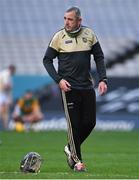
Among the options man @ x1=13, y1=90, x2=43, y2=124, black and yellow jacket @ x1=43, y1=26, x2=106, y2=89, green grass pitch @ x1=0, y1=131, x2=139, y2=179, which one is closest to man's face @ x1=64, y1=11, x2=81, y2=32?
black and yellow jacket @ x1=43, y1=26, x2=106, y2=89

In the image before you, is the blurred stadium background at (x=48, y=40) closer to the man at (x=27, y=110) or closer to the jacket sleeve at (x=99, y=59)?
the man at (x=27, y=110)

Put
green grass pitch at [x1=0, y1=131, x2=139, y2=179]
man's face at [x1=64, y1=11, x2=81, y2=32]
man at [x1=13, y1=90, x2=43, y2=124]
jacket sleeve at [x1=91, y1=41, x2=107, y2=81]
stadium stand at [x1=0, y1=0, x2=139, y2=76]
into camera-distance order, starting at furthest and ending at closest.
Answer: stadium stand at [x1=0, y1=0, x2=139, y2=76]
man at [x1=13, y1=90, x2=43, y2=124]
jacket sleeve at [x1=91, y1=41, x2=107, y2=81]
man's face at [x1=64, y1=11, x2=81, y2=32]
green grass pitch at [x1=0, y1=131, x2=139, y2=179]

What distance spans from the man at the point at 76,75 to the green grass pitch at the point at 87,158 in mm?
567

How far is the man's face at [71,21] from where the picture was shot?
10344mm

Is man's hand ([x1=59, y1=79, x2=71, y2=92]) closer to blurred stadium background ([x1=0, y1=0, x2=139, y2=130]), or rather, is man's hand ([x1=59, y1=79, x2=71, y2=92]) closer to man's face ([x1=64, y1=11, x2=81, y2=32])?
man's face ([x1=64, y1=11, x2=81, y2=32])

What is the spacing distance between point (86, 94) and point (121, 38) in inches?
911

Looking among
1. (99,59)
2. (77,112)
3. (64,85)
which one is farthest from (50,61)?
(77,112)

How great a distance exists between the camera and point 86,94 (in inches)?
419

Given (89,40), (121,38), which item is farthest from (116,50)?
(89,40)

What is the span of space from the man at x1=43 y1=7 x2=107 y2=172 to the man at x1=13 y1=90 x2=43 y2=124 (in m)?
16.0

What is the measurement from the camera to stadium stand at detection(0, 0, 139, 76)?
32375 millimetres

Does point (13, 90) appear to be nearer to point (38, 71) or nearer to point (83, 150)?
point (38, 71)

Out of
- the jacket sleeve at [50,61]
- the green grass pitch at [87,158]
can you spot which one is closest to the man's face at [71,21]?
the jacket sleeve at [50,61]

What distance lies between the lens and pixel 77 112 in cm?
1066
